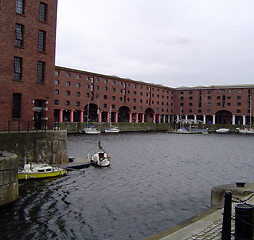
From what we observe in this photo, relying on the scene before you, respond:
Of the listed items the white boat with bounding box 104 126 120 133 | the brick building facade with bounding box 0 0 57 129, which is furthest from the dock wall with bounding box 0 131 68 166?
the white boat with bounding box 104 126 120 133

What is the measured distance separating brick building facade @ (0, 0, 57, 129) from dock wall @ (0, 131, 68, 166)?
4.77 feet

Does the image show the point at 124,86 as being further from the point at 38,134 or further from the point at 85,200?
the point at 85,200

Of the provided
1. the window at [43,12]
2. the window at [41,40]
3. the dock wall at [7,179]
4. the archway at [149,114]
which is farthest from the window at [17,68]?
the archway at [149,114]

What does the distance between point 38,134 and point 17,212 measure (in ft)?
34.8

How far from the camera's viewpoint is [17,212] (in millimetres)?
15328

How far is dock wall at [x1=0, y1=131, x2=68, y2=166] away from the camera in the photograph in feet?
73.7

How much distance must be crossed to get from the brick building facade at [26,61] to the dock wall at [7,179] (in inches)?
360

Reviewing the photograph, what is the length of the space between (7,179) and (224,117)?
382ft

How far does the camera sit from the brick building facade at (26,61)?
25625 mm

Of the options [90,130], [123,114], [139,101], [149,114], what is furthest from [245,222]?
[149,114]

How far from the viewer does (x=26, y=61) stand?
27.5 m

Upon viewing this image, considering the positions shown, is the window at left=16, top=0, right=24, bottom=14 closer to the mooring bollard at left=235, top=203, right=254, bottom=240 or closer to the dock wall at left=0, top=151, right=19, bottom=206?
the dock wall at left=0, top=151, right=19, bottom=206

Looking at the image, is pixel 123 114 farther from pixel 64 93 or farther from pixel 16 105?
pixel 16 105

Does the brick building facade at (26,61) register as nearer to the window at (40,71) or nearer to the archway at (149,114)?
the window at (40,71)
